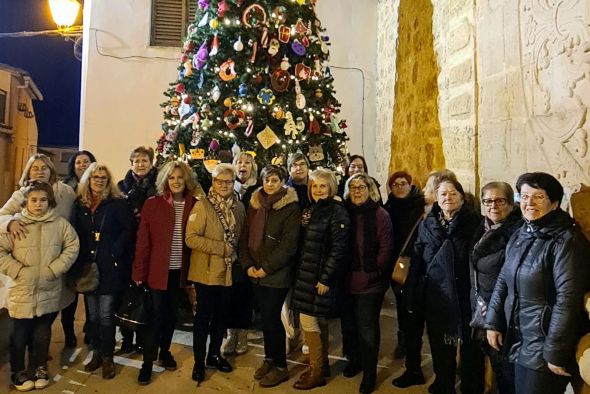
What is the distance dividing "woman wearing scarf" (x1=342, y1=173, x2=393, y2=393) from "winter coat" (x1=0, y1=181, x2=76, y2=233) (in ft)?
6.32

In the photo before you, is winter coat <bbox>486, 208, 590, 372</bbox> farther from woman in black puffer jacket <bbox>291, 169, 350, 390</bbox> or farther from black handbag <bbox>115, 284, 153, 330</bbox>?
black handbag <bbox>115, 284, 153, 330</bbox>

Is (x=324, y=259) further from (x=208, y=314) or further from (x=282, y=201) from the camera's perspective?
(x=208, y=314)

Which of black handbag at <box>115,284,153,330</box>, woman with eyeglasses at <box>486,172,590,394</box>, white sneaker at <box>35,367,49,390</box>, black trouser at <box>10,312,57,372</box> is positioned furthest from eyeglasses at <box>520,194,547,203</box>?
white sneaker at <box>35,367,49,390</box>

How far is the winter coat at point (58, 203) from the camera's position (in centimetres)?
286

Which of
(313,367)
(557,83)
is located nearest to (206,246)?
(313,367)

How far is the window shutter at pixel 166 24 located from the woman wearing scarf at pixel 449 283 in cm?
529

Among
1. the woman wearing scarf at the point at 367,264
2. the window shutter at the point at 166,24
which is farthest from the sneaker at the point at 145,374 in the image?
the window shutter at the point at 166,24

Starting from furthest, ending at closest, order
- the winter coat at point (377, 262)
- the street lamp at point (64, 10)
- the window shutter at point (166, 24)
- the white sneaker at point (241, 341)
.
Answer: the window shutter at point (166, 24)
the street lamp at point (64, 10)
the white sneaker at point (241, 341)
the winter coat at point (377, 262)

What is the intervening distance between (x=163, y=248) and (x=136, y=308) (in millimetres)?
423

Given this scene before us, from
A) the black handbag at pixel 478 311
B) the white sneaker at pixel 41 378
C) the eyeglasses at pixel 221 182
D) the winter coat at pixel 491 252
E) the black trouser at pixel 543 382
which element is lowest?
the white sneaker at pixel 41 378

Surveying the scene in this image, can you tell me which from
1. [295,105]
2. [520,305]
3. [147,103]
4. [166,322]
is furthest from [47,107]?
[520,305]

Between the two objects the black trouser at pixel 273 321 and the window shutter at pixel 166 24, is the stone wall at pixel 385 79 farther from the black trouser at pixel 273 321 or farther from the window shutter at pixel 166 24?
the black trouser at pixel 273 321

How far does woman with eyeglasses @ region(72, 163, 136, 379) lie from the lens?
9.65 feet

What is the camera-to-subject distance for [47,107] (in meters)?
11.8
